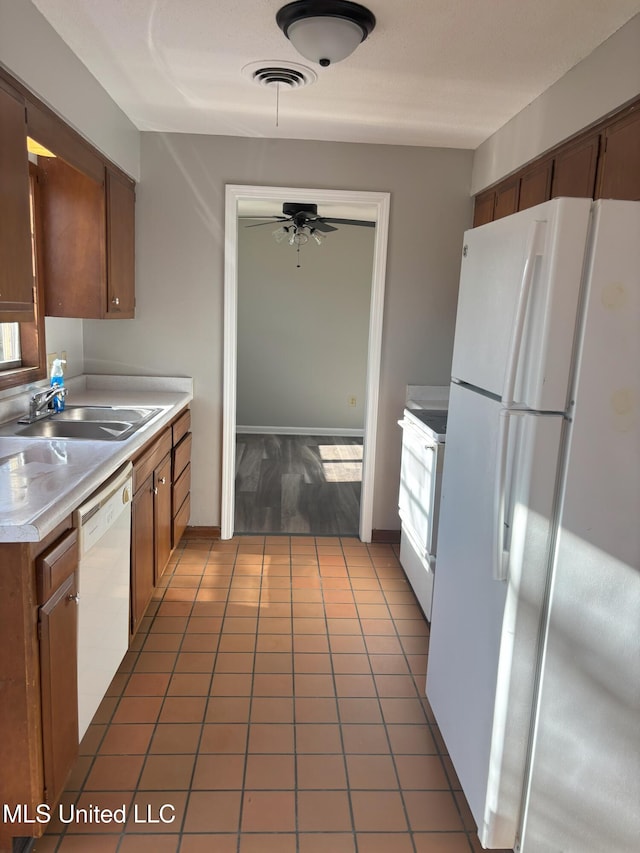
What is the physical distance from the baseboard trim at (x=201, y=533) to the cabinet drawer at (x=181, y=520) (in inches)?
3.3

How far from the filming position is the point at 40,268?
116 inches

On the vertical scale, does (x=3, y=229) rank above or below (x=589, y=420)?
above

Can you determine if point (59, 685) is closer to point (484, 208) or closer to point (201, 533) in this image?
point (201, 533)

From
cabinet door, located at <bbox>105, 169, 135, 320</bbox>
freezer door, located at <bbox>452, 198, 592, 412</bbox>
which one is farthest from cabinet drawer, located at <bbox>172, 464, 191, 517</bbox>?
freezer door, located at <bbox>452, 198, 592, 412</bbox>

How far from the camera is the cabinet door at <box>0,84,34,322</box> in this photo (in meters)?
1.81

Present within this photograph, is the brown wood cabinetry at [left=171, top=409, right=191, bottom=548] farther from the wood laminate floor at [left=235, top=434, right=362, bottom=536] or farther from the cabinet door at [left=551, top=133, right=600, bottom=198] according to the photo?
the cabinet door at [left=551, top=133, right=600, bottom=198]

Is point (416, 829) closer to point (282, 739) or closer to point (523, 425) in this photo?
point (282, 739)

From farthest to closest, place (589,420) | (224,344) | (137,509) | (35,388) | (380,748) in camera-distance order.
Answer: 1. (224,344)
2. (35,388)
3. (137,509)
4. (380,748)
5. (589,420)

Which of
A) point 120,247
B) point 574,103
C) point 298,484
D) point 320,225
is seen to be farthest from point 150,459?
point 320,225

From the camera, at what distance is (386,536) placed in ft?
13.1

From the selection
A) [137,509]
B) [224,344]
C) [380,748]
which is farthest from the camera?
[224,344]

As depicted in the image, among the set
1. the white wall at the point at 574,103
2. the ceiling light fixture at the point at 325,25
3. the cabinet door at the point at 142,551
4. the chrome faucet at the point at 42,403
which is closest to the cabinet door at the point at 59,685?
the cabinet door at the point at 142,551

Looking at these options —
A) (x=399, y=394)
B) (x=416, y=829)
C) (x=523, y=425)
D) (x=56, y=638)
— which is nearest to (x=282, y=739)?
(x=416, y=829)

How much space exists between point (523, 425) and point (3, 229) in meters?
1.57
